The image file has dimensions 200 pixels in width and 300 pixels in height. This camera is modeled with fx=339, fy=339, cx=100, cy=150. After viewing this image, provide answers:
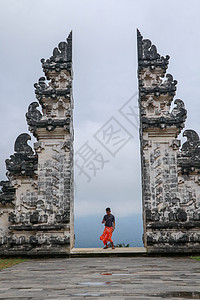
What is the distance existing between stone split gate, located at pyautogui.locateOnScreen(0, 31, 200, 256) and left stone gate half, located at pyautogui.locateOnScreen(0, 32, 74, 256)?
1.4 inches

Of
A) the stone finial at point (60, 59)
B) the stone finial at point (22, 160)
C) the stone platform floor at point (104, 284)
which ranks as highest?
Result: the stone finial at point (60, 59)

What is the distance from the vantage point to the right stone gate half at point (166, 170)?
38.6 ft

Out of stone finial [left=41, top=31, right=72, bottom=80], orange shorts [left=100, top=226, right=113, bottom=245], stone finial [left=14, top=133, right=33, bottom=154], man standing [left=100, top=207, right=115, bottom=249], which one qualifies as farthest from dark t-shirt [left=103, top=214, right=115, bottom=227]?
stone finial [left=41, top=31, right=72, bottom=80]

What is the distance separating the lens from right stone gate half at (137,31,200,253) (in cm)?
1177

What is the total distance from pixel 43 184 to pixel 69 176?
A: 994mm

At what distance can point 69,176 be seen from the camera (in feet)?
40.9

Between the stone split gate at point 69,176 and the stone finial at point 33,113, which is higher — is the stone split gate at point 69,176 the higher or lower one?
the lower one

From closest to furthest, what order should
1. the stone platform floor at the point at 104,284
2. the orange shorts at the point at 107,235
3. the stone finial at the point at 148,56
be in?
the stone platform floor at the point at 104,284 < the orange shorts at the point at 107,235 < the stone finial at the point at 148,56

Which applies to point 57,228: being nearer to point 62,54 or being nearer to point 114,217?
point 114,217

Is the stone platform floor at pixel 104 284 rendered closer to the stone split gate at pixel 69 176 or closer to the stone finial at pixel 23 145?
the stone split gate at pixel 69 176

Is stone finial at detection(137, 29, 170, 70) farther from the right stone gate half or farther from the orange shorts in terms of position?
the orange shorts

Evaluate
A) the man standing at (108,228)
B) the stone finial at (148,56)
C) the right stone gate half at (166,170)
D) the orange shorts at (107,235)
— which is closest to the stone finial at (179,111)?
the right stone gate half at (166,170)

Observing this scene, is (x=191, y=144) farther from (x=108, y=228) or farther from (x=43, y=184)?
(x=43, y=184)

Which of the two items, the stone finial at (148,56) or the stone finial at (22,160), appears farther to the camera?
the stone finial at (148,56)
